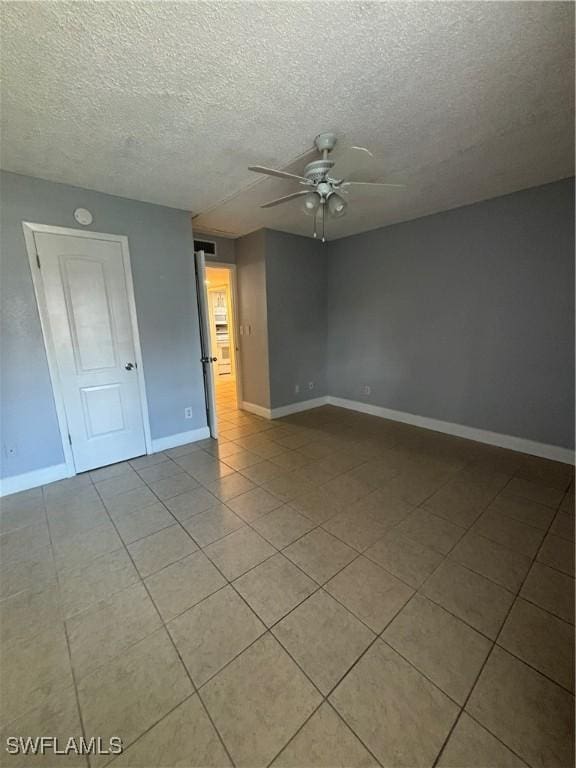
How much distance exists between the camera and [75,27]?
1241 mm

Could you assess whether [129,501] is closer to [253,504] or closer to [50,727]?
[253,504]

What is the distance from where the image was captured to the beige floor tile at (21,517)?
2238 millimetres

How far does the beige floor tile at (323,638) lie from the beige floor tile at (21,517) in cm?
206

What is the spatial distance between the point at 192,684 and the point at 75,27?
2740 mm

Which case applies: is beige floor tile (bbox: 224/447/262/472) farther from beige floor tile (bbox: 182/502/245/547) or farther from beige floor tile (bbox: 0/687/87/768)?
beige floor tile (bbox: 0/687/87/768)

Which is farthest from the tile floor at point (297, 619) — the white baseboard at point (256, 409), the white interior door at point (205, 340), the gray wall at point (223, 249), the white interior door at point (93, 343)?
the gray wall at point (223, 249)

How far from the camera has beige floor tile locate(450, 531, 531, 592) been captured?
1705 mm

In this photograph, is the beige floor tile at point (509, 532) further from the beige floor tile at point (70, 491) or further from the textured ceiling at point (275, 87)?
the beige floor tile at point (70, 491)

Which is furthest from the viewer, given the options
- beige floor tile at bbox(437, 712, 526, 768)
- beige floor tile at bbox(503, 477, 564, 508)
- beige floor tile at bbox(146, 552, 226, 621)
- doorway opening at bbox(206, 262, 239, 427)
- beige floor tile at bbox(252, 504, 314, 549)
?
doorway opening at bbox(206, 262, 239, 427)

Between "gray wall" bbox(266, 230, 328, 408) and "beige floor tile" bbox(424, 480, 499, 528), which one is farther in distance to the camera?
"gray wall" bbox(266, 230, 328, 408)

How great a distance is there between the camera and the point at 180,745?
41.7 inches

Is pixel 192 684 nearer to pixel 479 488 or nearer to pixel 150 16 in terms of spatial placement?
pixel 479 488

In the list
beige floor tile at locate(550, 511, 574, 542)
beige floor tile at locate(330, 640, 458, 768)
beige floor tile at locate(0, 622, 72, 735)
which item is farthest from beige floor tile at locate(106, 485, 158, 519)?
beige floor tile at locate(550, 511, 574, 542)

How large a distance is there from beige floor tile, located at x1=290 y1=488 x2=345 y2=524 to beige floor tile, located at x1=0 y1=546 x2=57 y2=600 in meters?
1.60
